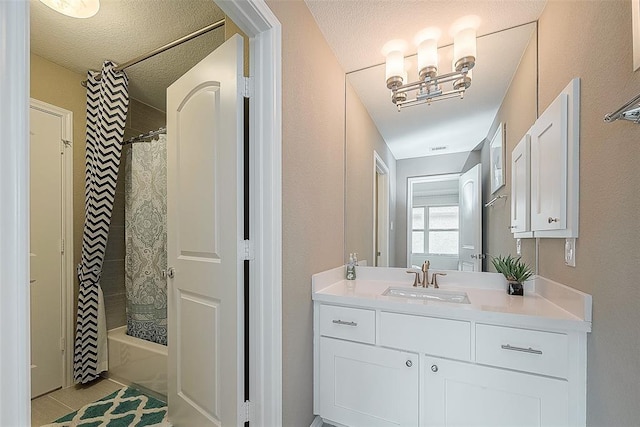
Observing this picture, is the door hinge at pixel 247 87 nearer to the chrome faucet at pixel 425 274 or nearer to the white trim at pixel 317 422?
the chrome faucet at pixel 425 274

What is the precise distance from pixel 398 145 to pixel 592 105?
1.14 m

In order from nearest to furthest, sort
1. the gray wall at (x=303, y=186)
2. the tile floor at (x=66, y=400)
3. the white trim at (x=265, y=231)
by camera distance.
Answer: the white trim at (x=265, y=231) → the gray wall at (x=303, y=186) → the tile floor at (x=66, y=400)

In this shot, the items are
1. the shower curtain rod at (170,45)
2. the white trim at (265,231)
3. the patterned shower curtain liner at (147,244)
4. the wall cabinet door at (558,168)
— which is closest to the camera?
the wall cabinet door at (558,168)

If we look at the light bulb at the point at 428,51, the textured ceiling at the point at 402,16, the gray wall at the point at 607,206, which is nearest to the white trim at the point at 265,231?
the textured ceiling at the point at 402,16

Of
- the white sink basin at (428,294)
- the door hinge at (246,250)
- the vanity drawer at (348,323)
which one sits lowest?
the vanity drawer at (348,323)

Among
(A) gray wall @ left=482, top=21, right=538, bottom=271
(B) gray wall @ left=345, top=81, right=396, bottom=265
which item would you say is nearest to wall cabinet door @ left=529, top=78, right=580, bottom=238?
(A) gray wall @ left=482, top=21, right=538, bottom=271

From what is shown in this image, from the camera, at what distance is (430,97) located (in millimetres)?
1848

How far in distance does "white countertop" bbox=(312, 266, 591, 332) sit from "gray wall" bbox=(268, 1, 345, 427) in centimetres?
19

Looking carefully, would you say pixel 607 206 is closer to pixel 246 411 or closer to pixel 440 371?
pixel 440 371

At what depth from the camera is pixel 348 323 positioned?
1.51 m

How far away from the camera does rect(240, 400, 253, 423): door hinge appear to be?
49.7 inches

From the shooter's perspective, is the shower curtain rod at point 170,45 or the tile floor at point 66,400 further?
the tile floor at point 66,400

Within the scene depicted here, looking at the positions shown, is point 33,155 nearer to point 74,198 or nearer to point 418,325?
point 74,198

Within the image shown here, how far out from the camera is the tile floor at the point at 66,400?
178 cm
